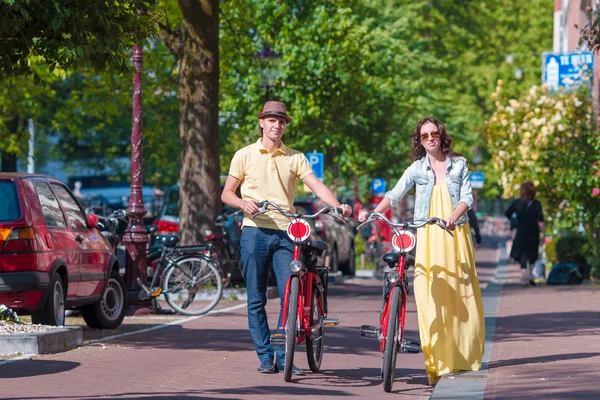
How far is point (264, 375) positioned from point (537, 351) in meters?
2.68

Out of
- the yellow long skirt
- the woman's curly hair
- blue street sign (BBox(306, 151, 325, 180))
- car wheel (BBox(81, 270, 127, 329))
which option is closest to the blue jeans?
the yellow long skirt

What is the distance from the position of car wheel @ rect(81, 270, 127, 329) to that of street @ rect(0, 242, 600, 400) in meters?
0.55

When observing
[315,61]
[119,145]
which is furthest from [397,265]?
[119,145]

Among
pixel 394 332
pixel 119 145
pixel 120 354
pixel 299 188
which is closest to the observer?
pixel 394 332

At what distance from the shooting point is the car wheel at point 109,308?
42.5 feet

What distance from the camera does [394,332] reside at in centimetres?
811

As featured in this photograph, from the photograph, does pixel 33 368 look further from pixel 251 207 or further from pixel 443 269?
pixel 443 269

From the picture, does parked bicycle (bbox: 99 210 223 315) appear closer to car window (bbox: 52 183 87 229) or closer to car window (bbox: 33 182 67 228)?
Answer: car window (bbox: 52 183 87 229)

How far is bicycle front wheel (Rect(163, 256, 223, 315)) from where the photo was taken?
15.2 m

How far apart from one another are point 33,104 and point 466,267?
25.4m

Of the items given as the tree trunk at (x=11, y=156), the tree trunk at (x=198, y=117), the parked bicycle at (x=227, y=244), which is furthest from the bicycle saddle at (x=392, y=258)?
the tree trunk at (x=11, y=156)

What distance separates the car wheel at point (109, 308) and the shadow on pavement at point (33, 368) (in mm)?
3176

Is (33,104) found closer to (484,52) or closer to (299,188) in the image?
(299,188)

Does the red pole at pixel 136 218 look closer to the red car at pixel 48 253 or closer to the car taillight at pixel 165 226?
the red car at pixel 48 253
